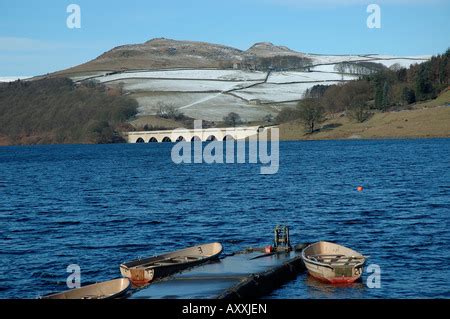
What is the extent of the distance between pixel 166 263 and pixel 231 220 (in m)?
26.6

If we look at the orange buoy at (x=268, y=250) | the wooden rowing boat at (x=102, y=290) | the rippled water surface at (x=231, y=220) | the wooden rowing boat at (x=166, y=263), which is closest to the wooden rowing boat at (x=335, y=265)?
the rippled water surface at (x=231, y=220)

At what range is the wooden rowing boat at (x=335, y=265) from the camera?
45281 mm

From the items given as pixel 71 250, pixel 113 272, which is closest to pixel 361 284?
Answer: pixel 113 272

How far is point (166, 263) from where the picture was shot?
4931cm

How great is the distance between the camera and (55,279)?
49.0 metres

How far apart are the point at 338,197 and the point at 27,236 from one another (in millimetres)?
40890

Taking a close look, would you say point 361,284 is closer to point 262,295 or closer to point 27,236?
A: point 262,295

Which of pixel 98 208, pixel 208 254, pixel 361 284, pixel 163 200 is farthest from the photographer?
pixel 163 200

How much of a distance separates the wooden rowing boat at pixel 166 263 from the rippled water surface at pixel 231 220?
289 centimetres

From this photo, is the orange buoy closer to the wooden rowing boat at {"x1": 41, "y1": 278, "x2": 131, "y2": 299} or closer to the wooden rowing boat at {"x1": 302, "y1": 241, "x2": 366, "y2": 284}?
the wooden rowing boat at {"x1": 302, "y1": 241, "x2": 366, "y2": 284}

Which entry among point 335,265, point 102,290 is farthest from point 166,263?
point 335,265

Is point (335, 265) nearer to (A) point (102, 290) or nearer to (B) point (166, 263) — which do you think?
(B) point (166, 263)

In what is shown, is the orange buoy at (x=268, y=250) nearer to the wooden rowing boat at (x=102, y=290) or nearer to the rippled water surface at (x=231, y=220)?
the rippled water surface at (x=231, y=220)
